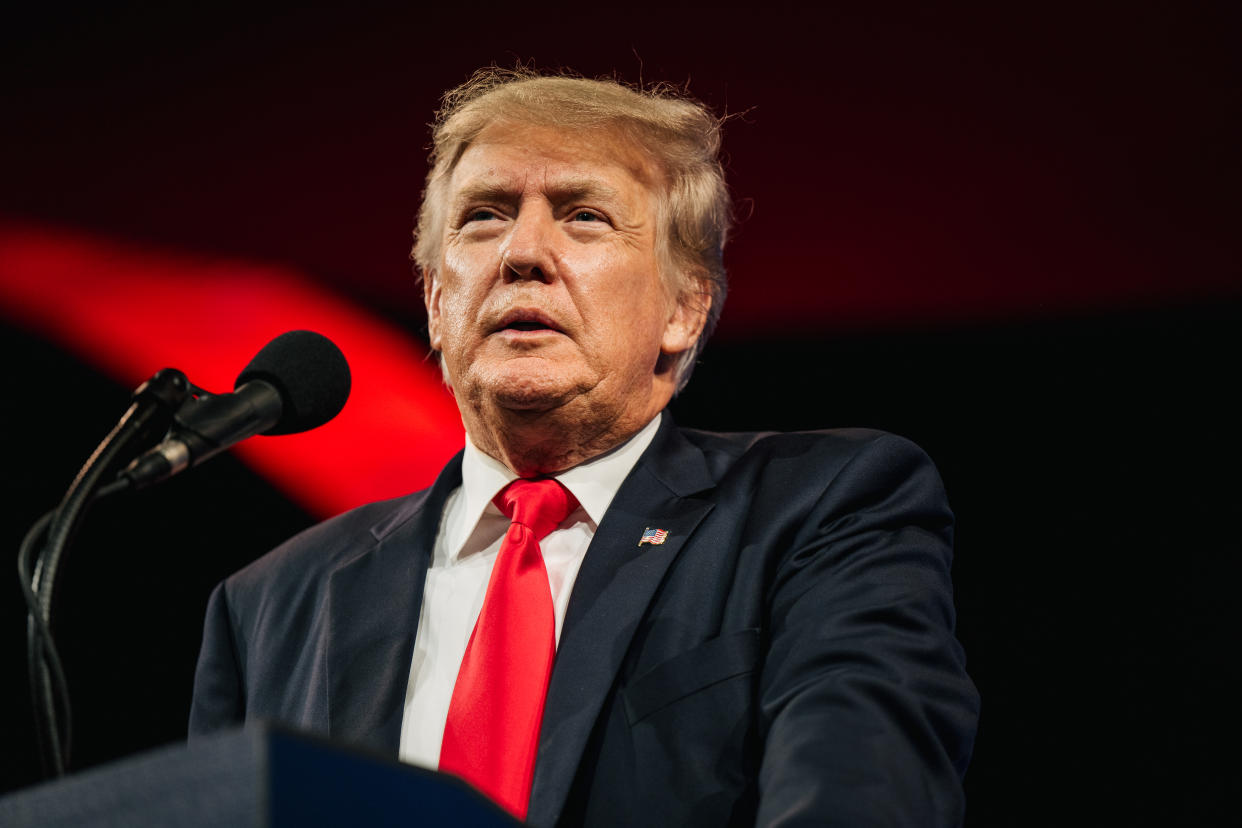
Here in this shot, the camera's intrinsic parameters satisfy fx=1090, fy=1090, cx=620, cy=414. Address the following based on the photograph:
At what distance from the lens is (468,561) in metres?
1.88

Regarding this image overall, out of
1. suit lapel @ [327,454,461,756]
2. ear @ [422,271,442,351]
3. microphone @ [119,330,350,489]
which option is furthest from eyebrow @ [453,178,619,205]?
microphone @ [119,330,350,489]

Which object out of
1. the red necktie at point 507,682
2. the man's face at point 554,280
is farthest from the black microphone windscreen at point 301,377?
the man's face at point 554,280

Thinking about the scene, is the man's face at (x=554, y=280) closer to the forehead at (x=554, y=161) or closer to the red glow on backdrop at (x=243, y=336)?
the forehead at (x=554, y=161)

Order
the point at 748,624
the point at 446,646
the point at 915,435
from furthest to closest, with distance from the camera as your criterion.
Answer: the point at 915,435 → the point at 446,646 → the point at 748,624

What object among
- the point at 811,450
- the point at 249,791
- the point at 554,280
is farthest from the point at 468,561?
the point at 249,791

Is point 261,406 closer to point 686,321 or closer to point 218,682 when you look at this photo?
point 218,682

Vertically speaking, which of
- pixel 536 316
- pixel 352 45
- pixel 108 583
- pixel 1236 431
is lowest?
pixel 108 583

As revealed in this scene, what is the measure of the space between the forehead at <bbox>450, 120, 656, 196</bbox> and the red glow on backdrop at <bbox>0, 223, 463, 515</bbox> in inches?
31.3

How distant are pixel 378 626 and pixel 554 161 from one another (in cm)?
89

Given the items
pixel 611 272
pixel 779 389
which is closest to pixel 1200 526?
pixel 779 389

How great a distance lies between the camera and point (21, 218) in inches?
111

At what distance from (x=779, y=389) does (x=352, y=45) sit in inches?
55.0

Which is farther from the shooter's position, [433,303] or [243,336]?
[243,336]

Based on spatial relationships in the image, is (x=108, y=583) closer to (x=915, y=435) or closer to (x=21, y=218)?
(x=21, y=218)
